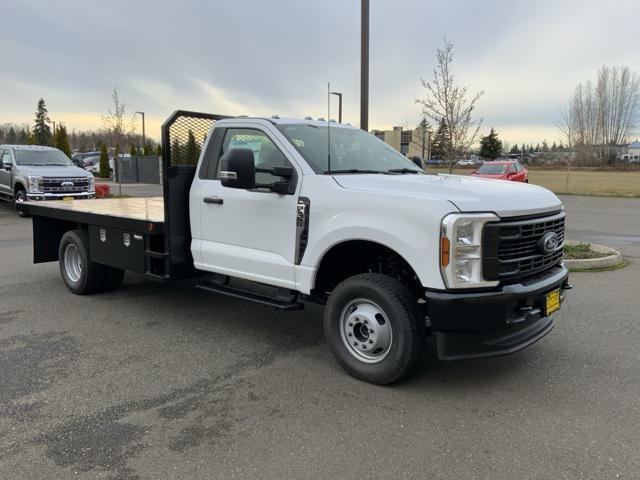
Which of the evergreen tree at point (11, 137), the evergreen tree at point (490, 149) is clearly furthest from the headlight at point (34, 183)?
the evergreen tree at point (11, 137)

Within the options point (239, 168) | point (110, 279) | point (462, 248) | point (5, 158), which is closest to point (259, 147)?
point (239, 168)

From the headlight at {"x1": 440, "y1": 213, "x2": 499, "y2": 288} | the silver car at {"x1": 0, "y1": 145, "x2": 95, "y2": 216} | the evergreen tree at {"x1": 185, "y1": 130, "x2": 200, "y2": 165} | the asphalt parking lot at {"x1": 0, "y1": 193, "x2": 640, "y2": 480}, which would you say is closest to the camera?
the asphalt parking lot at {"x1": 0, "y1": 193, "x2": 640, "y2": 480}

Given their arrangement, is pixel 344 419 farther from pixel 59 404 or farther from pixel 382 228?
pixel 59 404

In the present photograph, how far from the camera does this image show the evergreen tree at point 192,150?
6018mm

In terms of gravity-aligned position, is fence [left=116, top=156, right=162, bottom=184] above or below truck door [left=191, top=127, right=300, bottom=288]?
above

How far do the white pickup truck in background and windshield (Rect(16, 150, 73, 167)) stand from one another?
40.7 ft

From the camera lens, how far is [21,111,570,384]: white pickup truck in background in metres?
3.83

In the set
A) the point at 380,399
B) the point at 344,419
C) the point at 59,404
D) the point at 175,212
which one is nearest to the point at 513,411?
the point at 380,399

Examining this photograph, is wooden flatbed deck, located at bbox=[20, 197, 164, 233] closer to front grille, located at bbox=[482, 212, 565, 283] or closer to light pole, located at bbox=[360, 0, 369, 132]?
front grille, located at bbox=[482, 212, 565, 283]

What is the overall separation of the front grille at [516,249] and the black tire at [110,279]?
4914 millimetres

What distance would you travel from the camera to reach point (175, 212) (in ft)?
18.2

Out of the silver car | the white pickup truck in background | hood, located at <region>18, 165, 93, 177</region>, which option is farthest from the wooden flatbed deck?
hood, located at <region>18, 165, 93, 177</region>

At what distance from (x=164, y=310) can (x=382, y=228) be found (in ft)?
11.2

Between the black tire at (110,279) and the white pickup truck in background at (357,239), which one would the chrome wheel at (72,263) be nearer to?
the black tire at (110,279)
